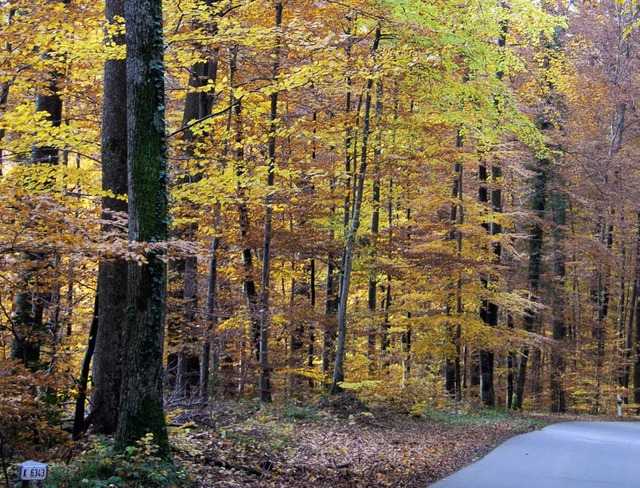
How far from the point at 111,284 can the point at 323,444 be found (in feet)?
15.4

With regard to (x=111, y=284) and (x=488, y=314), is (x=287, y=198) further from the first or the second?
(x=488, y=314)

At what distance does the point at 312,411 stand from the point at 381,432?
179 centimetres

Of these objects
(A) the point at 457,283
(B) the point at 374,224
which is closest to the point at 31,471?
(B) the point at 374,224

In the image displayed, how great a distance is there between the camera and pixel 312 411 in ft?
47.2

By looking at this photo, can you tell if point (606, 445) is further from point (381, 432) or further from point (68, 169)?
point (68, 169)

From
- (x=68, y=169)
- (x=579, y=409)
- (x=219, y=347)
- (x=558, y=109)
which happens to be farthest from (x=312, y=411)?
(x=579, y=409)

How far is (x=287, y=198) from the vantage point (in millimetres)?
16125

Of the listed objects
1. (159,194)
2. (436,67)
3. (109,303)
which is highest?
(436,67)

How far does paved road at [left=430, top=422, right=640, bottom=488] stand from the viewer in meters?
9.16

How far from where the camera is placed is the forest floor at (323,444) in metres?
8.40

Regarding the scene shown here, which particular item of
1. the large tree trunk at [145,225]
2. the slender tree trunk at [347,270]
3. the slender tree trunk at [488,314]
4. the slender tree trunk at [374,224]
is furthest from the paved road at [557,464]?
the slender tree trunk at [488,314]

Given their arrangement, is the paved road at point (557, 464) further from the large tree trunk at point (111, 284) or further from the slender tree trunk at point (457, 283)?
the slender tree trunk at point (457, 283)

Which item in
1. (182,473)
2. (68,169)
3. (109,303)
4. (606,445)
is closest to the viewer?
(182,473)

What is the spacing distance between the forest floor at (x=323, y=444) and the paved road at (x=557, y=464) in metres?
0.44
